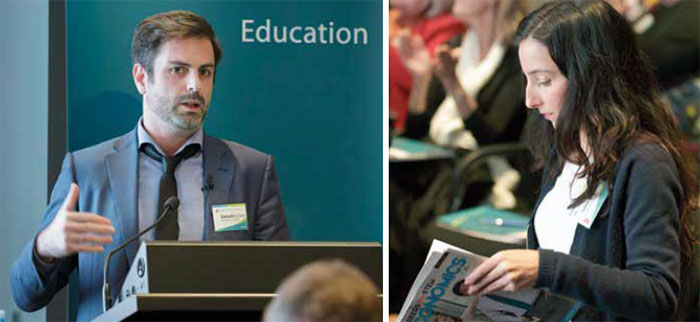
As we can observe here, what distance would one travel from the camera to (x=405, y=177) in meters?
5.29

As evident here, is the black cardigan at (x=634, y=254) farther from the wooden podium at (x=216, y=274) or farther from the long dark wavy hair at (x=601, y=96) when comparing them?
the wooden podium at (x=216, y=274)

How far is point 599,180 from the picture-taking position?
3.42m

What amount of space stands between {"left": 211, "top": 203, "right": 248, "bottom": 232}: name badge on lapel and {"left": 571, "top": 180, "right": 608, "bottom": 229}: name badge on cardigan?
6.03 ft

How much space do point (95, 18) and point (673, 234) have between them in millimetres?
2896

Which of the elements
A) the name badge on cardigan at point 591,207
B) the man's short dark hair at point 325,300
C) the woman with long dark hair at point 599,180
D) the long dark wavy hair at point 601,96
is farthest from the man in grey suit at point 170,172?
the man's short dark hair at point 325,300

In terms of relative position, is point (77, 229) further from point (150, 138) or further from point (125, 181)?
point (150, 138)

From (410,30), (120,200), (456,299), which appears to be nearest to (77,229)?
(456,299)

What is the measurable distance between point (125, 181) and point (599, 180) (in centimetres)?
223

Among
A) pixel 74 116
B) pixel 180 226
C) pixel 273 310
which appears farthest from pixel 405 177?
pixel 273 310

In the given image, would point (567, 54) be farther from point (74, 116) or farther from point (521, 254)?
point (74, 116)

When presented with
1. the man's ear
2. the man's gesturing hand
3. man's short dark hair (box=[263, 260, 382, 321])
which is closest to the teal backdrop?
the man's ear

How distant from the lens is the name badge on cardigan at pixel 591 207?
133 inches

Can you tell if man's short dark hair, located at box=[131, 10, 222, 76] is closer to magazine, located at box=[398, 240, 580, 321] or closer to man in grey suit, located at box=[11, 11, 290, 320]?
man in grey suit, located at box=[11, 11, 290, 320]

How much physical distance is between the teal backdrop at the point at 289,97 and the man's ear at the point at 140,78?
0.03m
